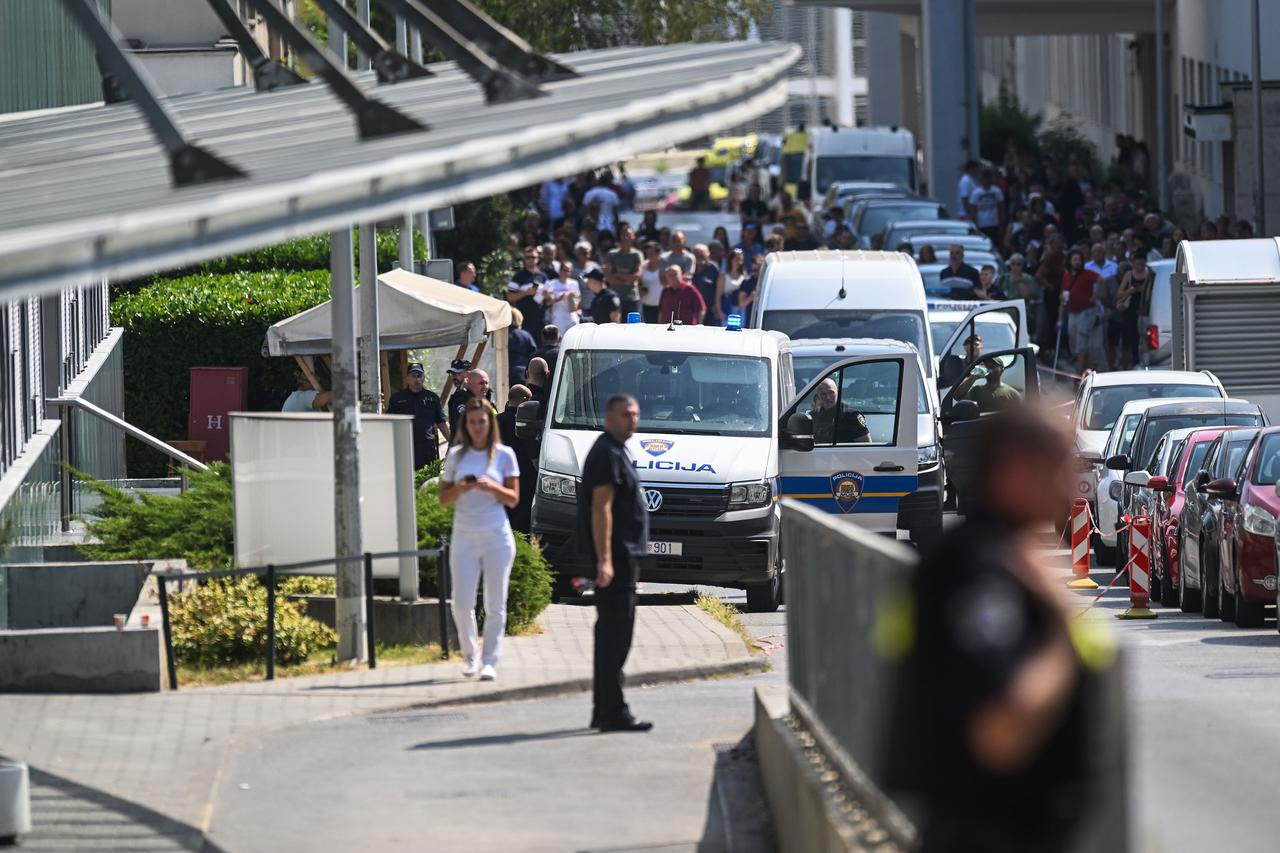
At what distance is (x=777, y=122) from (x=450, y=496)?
503 feet

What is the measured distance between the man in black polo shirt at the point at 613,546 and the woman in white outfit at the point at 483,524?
1057mm

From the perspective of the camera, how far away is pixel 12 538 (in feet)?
50.8

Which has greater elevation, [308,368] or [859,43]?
[859,43]

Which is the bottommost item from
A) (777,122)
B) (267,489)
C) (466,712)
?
(466,712)

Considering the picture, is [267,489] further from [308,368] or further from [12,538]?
[308,368]

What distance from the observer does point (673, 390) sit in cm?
1920

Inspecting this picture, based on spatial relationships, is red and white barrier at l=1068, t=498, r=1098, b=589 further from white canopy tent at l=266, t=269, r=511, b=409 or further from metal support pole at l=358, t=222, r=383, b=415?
metal support pole at l=358, t=222, r=383, b=415

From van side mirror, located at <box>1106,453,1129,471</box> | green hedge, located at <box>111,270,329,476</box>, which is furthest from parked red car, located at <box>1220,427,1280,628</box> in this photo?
green hedge, located at <box>111,270,329,476</box>

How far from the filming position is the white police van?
18234mm

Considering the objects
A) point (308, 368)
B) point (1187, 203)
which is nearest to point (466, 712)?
point (308, 368)

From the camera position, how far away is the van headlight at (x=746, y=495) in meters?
18.3

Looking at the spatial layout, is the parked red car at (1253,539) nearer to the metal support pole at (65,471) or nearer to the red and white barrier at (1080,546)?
the red and white barrier at (1080,546)

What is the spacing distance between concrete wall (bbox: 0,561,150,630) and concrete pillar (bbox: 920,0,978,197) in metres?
43.8

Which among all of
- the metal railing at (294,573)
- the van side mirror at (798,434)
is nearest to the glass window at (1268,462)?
the van side mirror at (798,434)
